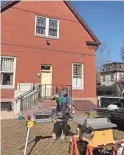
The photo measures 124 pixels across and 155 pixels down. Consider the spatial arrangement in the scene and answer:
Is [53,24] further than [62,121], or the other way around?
[53,24]

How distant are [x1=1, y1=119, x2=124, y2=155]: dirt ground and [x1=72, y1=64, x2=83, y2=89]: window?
10986mm

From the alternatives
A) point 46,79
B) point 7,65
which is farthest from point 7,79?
point 46,79

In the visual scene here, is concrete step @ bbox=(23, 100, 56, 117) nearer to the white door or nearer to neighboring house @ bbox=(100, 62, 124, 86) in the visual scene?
the white door

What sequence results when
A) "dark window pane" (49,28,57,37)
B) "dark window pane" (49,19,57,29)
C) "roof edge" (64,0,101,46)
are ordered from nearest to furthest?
"dark window pane" (49,28,57,37) < "dark window pane" (49,19,57,29) < "roof edge" (64,0,101,46)

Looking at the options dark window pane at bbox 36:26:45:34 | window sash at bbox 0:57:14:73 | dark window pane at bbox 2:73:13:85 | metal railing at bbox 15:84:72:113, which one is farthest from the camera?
dark window pane at bbox 36:26:45:34

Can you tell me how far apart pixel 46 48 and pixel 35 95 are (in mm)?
4418

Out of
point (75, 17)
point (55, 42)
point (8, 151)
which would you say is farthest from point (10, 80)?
point (8, 151)

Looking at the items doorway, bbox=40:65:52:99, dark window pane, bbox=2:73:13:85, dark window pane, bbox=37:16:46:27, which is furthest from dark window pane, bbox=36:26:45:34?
dark window pane, bbox=2:73:13:85

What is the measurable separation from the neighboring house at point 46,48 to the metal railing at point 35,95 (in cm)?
46

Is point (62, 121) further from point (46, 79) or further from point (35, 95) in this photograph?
point (46, 79)

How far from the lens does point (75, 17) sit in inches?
891

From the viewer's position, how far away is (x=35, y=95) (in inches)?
717

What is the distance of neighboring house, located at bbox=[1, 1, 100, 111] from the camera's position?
19172mm

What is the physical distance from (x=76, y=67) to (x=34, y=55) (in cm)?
412
